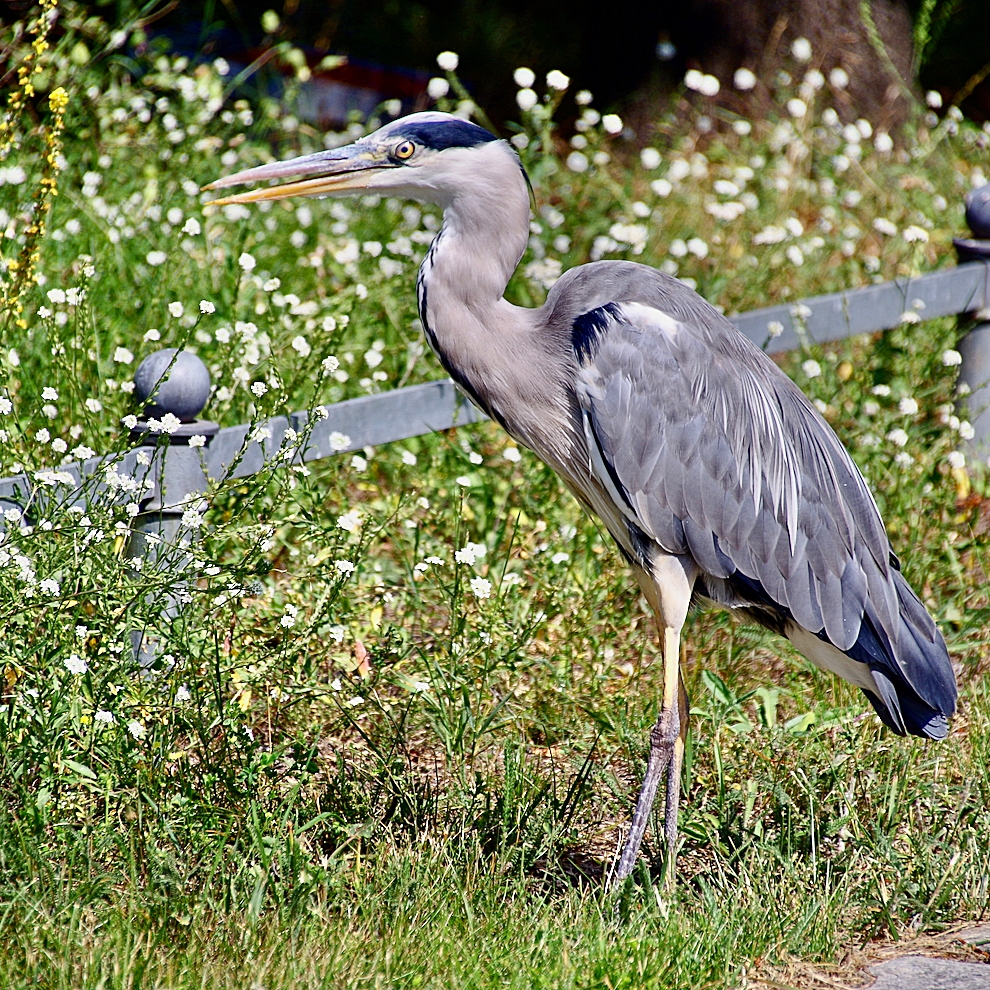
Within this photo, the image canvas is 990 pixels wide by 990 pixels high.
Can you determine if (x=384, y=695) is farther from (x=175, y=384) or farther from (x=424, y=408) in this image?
(x=175, y=384)

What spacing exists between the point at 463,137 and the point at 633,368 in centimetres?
71

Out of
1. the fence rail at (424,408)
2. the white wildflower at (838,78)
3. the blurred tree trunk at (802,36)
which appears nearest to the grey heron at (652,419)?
the fence rail at (424,408)

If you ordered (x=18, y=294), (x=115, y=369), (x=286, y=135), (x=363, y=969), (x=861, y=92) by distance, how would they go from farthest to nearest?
(x=861, y=92)
(x=286, y=135)
(x=115, y=369)
(x=18, y=294)
(x=363, y=969)

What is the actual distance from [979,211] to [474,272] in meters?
2.84

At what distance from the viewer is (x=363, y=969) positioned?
2.45m

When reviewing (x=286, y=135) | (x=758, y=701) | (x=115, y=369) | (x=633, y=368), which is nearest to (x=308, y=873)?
(x=633, y=368)

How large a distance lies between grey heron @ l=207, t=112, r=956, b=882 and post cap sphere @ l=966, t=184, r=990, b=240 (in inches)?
91.4

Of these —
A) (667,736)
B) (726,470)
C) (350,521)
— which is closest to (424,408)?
(350,521)

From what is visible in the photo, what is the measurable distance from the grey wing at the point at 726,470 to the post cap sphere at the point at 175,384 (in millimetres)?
940

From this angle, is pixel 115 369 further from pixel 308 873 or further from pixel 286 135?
pixel 286 135

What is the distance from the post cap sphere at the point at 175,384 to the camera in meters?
3.06

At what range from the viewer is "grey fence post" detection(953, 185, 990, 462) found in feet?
16.4

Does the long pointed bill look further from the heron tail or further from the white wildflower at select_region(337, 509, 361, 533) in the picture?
the heron tail

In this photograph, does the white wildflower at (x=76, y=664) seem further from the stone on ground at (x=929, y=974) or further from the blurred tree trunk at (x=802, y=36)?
the blurred tree trunk at (x=802, y=36)
